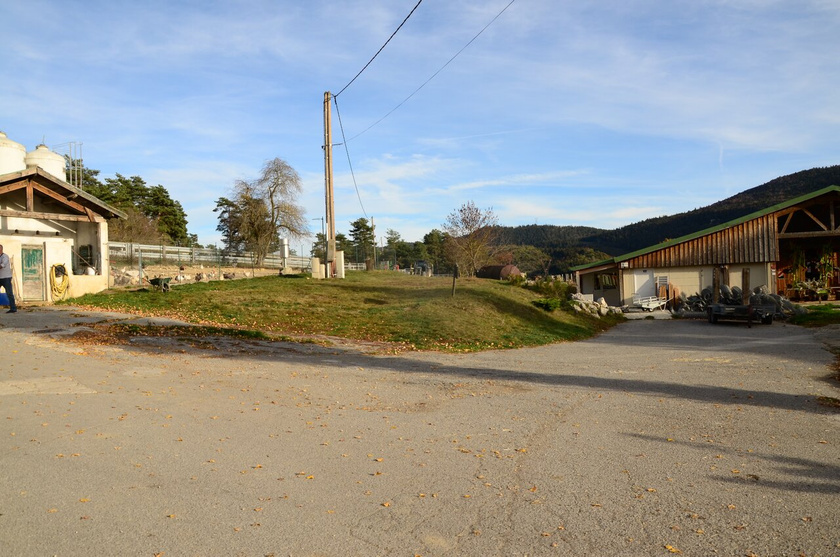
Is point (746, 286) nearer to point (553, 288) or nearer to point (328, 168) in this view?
point (553, 288)

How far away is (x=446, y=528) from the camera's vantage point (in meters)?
4.58

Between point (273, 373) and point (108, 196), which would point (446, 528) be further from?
point (108, 196)

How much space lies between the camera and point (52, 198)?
24422mm

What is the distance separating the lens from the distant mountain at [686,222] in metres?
71.3

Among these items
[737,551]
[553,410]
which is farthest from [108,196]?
[737,551]

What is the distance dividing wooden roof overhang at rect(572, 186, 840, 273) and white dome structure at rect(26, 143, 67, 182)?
29.9 metres

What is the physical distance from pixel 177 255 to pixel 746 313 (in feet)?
108

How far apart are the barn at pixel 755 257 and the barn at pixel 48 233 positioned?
26.3 meters

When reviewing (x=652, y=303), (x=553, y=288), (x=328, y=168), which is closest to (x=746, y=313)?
(x=652, y=303)

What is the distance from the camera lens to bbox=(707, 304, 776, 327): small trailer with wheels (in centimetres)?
2472

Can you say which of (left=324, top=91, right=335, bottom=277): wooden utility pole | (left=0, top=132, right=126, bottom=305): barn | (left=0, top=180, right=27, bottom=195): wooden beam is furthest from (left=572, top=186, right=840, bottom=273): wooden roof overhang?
(left=0, top=180, right=27, bottom=195): wooden beam

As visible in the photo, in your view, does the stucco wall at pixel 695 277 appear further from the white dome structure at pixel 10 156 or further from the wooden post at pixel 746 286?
the white dome structure at pixel 10 156

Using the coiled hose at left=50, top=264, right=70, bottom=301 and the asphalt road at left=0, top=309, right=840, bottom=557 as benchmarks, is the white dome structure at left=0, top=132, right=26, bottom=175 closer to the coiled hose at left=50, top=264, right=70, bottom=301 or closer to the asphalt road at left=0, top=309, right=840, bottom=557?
the coiled hose at left=50, top=264, right=70, bottom=301

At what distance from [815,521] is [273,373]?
871 cm
